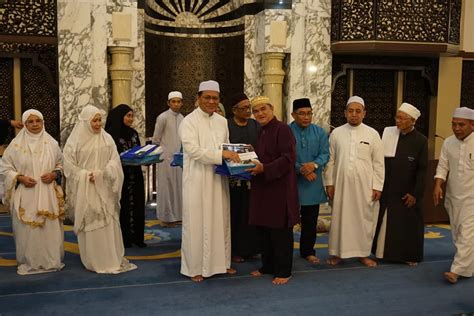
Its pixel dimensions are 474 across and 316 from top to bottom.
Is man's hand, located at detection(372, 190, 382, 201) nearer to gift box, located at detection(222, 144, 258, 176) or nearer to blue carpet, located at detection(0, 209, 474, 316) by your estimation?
blue carpet, located at detection(0, 209, 474, 316)

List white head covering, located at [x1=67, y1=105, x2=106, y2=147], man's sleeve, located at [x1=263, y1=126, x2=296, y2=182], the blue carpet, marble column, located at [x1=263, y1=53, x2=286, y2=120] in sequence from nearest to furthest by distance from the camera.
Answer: the blue carpet < man's sleeve, located at [x1=263, y1=126, x2=296, y2=182] < white head covering, located at [x1=67, y1=105, x2=106, y2=147] < marble column, located at [x1=263, y1=53, x2=286, y2=120]

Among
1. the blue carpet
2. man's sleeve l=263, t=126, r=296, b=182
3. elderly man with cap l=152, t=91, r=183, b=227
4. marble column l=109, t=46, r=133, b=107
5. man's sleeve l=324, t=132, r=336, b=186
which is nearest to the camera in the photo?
the blue carpet

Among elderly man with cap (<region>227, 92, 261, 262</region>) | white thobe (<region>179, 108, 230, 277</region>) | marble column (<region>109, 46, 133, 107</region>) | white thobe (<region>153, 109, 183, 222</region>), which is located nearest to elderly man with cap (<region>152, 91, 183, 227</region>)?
white thobe (<region>153, 109, 183, 222</region>)

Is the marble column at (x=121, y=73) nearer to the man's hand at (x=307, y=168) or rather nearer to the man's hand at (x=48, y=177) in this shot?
the man's hand at (x=48, y=177)

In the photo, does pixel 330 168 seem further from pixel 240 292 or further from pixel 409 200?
pixel 240 292

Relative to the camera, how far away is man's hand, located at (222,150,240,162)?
399 centimetres

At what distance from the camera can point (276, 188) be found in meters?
4.07

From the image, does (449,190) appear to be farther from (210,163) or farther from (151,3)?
(151,3)

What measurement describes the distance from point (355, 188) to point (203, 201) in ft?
4.41

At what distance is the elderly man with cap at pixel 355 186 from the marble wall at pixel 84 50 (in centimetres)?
296

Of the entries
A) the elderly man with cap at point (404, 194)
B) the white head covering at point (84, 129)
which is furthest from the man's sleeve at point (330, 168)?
the white head covering at point (84, 129)

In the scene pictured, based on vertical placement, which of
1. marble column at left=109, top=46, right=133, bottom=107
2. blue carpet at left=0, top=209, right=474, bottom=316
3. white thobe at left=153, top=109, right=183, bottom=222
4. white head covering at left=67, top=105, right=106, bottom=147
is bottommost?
blue carpet at left=0, top=209, right=474, bottom=316

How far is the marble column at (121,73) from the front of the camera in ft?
21.0

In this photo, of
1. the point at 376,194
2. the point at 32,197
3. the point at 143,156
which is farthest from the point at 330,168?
the point at 32,197
